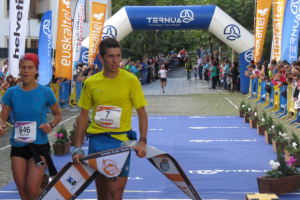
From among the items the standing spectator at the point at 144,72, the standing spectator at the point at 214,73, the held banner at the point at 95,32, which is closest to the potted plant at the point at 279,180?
the held banner at the point at 95,32

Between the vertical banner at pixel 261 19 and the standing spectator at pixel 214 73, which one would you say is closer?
the vertical banner at pixel 261 19

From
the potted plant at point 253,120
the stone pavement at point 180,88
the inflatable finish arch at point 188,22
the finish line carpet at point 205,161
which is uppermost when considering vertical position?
the inflatable finish arch at point 188,22

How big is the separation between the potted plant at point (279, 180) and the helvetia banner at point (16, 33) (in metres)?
6.59

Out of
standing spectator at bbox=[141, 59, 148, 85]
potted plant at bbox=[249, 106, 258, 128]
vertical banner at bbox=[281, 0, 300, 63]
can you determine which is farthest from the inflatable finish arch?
potted plant at bbox=[249, 106, 258, 128]

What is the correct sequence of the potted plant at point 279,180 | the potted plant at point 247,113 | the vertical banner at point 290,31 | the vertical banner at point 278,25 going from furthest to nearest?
the vertical banner at point 278,25
the vertical banner at point 290,31
the potted plant at point 247,113
the potted plant at point 279,180

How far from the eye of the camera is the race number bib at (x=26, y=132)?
15.2 ft

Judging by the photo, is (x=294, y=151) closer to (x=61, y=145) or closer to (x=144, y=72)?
(x=61, y=145)

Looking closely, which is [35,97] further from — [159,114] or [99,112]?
[159,114]

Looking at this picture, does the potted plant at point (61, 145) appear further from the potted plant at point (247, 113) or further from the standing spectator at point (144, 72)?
the standing spectator at point (144, 72)

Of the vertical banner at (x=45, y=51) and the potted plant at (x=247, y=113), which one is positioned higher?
the vertical banner at (x=45, y=51)

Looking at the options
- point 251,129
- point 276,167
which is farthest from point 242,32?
point 276,167

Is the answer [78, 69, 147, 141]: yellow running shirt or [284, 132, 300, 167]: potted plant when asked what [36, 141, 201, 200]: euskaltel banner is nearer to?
→ [78, 69, 147, 141]: yellow running shirt

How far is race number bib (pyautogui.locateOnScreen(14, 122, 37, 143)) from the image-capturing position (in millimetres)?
4641

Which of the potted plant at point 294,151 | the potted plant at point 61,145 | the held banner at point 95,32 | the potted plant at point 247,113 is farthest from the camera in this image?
the held banner at point 95,32
